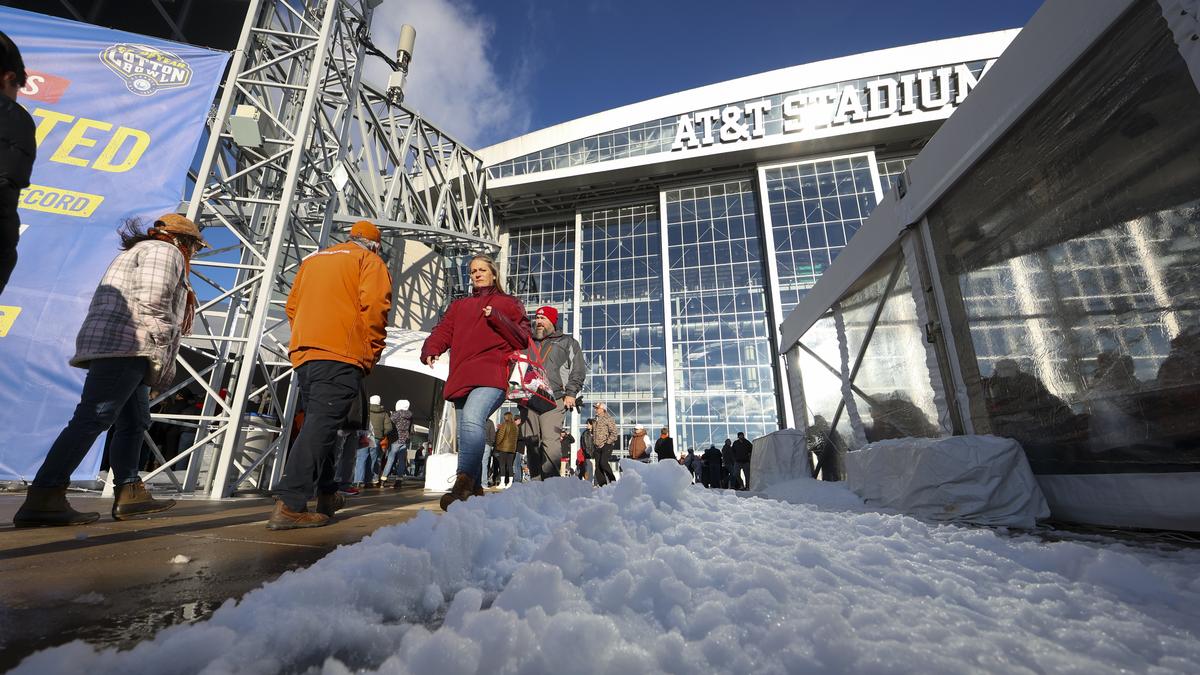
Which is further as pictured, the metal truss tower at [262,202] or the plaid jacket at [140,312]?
the metal truss tower at [262,202]

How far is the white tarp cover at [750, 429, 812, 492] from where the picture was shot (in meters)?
6.16

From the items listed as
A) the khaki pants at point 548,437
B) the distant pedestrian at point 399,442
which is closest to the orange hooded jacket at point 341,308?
the khaki pants at point 548,437

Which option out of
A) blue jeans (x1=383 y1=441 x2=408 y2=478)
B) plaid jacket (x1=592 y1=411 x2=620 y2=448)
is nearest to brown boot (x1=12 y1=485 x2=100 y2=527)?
plaid jacket (x1=592 y1=411 x2=620 y2=448)

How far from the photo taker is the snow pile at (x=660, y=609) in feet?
2.10

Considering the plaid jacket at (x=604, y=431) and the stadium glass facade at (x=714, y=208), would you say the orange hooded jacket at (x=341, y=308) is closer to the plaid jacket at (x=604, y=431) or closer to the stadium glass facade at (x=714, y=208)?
the plaid jacket at (x=604, y=431)

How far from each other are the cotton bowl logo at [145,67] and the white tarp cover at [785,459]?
823 centimetres

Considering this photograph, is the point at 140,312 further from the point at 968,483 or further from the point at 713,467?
the point at 713,467

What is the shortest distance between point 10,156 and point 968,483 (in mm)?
4118

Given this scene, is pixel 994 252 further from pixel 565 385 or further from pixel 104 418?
pixel 104 418

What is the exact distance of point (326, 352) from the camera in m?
2.36

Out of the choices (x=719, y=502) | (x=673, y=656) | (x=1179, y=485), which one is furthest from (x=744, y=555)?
(x=1179, y=485)

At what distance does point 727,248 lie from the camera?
65.8 ft

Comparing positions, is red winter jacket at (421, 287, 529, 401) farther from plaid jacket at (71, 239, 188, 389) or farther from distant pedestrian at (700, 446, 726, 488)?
distant pedestrian at (700, 446, 726, 488)

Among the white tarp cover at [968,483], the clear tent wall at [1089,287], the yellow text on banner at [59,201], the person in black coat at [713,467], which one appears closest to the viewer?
the clear tent wall at [1089,287]
